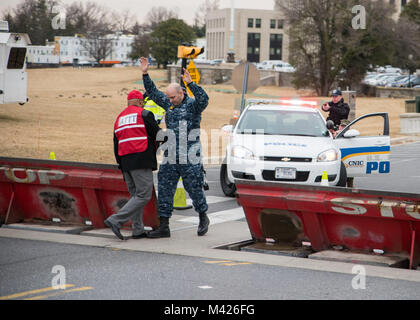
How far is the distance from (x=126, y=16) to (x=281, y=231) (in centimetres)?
12348

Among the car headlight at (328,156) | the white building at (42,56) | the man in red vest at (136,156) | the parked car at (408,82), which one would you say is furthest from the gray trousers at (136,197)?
the white building at (42,56)

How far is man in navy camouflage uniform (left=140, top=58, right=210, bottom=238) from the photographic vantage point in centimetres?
966

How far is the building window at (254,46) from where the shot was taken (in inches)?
6019

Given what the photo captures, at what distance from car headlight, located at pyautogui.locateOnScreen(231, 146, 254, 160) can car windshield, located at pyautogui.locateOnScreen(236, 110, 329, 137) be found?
684 mm

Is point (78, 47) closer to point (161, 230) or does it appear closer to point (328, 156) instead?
point (328, 156)

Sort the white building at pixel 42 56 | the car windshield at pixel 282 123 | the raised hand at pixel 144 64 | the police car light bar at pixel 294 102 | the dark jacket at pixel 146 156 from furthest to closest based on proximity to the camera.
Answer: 1. the white building at pixel 42 56
2. the police car light bar at pixel 294 102
3. the car windshield at pixel 282 123
4. the raised hand at pixel 144 64
5. the dark jacket at pixel 146 156

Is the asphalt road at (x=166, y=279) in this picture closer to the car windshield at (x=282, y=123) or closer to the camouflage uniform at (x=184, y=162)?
the camouflage uniform at (x=184, y=162)

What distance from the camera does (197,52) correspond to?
1217 centimetres

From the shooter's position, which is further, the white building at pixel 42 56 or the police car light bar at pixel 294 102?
the white building at pixel 42 56

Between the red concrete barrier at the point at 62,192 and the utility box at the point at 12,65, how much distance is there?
19.9 meters

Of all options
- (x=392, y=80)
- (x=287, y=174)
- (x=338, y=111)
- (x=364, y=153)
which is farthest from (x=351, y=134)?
(x=392, y=80)

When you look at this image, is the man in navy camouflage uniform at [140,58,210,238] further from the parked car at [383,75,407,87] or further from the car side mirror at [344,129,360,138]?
the parked car at [383,75,407,87]

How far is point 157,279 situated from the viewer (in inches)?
293
